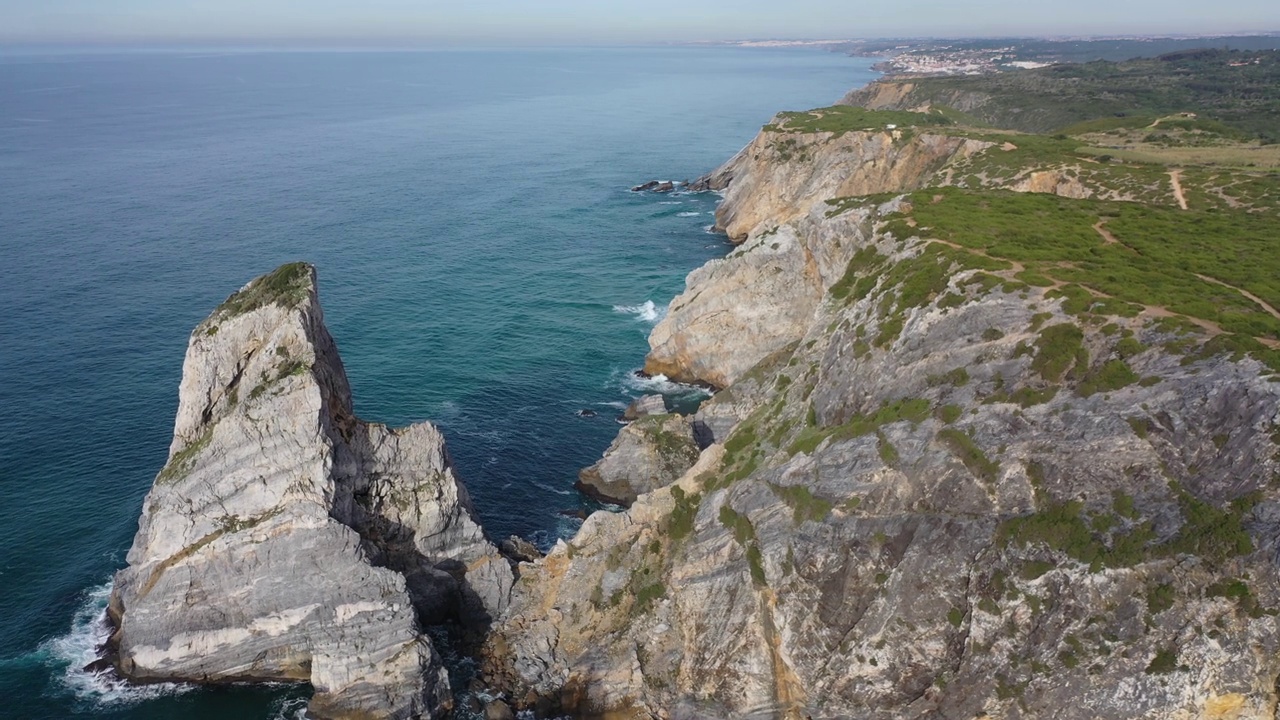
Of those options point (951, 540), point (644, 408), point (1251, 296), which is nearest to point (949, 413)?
point (951, 540)

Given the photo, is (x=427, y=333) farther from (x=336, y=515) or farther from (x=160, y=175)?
(x=160, y=175)

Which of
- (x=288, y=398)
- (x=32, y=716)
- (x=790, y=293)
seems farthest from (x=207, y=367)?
(x=790, y=293)

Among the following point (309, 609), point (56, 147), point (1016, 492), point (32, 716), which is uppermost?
point (56, 147)

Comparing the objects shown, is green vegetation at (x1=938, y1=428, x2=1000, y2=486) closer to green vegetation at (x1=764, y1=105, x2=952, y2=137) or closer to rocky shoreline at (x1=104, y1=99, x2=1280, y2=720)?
rocky shoreline at (x1=104, y1=99, x2=1280, y2=720)

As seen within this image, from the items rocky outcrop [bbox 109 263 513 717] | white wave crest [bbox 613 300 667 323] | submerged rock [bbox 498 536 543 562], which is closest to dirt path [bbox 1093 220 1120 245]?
submerged rock [bbox 498 536 543 562]

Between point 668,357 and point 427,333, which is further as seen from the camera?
point 427,333

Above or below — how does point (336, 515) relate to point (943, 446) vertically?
below

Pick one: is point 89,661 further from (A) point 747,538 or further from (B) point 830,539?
(B) point 830,539
